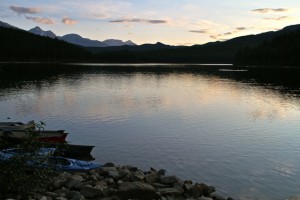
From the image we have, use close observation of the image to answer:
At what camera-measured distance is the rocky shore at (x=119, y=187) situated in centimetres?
2573

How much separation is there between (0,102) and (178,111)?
38.5 meters

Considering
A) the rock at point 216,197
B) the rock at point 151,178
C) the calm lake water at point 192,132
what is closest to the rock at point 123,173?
the rock at point 151,178

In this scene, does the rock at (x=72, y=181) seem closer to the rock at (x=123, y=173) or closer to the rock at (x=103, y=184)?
the rock at (x=103, y=184)

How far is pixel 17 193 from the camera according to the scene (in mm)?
23219

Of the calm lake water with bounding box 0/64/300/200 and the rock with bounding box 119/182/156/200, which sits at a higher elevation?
the rock with bounding box 119/182/156/200

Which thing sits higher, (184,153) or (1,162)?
(1,162)

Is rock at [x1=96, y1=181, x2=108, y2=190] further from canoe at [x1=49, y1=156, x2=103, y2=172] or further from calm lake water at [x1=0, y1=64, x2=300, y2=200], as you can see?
calm lake water at [x1=0, y1=64, x2=300, y2=200]

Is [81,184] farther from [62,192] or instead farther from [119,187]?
[119,187]

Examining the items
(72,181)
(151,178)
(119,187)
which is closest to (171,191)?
(151,178)

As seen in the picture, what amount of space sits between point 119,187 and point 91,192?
2.08 m

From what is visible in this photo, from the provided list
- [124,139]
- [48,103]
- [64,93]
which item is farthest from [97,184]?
[64,93]

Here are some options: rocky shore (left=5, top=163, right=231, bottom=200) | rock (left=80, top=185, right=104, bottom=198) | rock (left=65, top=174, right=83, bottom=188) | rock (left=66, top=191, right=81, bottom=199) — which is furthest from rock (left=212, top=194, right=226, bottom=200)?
rock (left=65, top=174, right=83, bottom=188)

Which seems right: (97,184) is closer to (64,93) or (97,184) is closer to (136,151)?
(136,151)

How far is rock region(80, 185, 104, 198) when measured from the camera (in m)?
25.7
